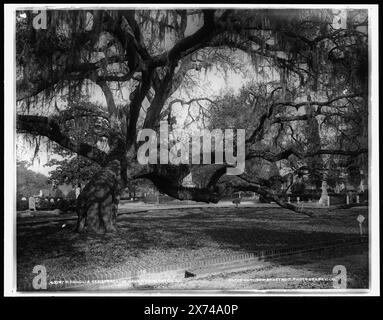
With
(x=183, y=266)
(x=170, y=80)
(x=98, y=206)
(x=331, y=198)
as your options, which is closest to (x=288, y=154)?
(x=331, y=198)

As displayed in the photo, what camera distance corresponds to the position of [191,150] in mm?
5453

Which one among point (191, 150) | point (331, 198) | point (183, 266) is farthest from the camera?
point (331, 198)

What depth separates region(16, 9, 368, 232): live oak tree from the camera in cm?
525

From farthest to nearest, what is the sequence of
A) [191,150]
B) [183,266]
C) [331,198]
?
[331,198] < [191,150] < [183,266]

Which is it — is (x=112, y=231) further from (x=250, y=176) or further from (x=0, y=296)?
(x=250, y=176)

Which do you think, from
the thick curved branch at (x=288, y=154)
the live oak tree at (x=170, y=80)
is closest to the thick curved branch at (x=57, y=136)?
the live oak tree at (x=170, y=80)

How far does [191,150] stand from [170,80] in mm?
893

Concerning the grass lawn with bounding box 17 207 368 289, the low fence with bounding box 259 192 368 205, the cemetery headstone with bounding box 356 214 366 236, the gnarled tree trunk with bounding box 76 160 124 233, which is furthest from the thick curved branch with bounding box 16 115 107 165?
the cemetery headstone with bounding box 356 214 366 236

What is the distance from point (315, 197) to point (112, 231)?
2563mm

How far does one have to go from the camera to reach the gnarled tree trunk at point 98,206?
5.45m

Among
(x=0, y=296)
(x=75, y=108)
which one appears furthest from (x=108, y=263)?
(x=75, y=108)

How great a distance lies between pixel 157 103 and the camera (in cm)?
552

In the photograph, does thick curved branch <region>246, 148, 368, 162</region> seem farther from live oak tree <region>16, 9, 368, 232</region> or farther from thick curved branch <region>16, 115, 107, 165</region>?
thick curved branch <region>16, 115, 107, 165</region>

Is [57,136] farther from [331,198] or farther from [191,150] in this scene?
[331,198]
